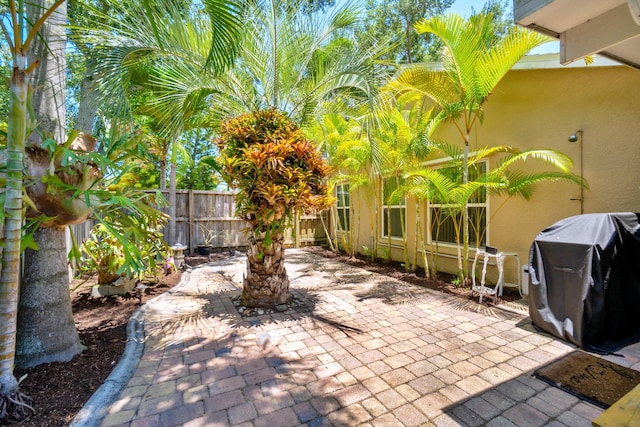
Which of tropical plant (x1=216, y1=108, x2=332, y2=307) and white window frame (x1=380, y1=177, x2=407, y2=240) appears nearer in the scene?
tropical plant (x1=216, y1=108, x2=332, y2=307)

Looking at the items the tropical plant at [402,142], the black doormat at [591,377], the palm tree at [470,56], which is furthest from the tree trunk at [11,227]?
the palm tree at [470,56]

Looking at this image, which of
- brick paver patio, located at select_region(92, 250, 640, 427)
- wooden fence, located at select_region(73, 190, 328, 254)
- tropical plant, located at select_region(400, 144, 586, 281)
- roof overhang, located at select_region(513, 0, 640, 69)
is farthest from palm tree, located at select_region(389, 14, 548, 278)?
wooden fence, located at select_region(73, 190, 328, 254)

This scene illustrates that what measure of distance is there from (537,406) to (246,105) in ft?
16.5

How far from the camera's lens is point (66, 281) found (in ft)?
9.64

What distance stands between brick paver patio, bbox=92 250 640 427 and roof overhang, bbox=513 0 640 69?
9.78ft

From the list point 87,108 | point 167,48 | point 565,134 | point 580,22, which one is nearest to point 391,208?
point 565,134

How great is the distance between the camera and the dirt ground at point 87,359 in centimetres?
216

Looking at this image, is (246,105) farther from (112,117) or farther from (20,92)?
(20,92)

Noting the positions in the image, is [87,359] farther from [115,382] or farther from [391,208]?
[391,208]

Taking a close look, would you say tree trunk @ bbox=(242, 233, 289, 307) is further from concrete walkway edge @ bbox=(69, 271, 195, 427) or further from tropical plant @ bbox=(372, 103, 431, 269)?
tropical plant @ bbox=(372, 103, 431, 269)

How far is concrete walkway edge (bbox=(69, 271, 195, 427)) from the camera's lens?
2.08 metres

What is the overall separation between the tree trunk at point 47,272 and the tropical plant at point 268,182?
179 cm

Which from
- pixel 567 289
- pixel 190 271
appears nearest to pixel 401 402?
pixel 567 289

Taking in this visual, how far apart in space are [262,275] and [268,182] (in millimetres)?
1486
